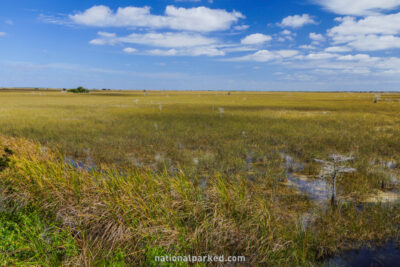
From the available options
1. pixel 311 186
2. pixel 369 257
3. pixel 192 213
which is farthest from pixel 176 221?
pixel 311 186

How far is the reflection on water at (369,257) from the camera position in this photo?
4457mm

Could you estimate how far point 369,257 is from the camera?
460cm

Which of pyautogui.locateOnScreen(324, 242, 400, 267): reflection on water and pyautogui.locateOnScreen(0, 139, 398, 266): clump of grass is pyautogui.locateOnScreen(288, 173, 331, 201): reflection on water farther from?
pyautogui.locateOnScreen(324, 242, 400, 267): reflection on water

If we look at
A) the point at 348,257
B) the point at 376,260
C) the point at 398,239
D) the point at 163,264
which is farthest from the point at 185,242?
the point at 398,239

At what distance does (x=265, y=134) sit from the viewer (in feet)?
54.0

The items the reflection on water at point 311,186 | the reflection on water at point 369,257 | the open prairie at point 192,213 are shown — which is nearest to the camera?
the open prairie at point 192,213

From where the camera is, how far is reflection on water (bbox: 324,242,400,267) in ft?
14.6

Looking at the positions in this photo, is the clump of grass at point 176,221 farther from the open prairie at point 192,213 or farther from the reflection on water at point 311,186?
the reflection on water at point 311,186

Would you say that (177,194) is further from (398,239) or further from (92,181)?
(398,239)

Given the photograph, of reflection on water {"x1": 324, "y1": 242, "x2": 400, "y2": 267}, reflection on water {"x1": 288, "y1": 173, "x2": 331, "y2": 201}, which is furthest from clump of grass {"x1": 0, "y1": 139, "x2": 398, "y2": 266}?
reflection on water {"x1": 288, "y1": 173, "x2": 331, "y2": 201}

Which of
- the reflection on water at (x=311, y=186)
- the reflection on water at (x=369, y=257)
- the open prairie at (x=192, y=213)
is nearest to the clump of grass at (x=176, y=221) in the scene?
the open prairie at (x=192, y=213)

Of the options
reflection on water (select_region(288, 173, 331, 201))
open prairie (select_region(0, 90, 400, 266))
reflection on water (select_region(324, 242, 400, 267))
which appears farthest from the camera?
reflection on water (select_region(288, 173, 331, 201))

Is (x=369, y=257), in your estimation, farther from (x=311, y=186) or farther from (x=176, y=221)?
(x=176, y=221)

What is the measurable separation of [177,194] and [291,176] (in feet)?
17.4
